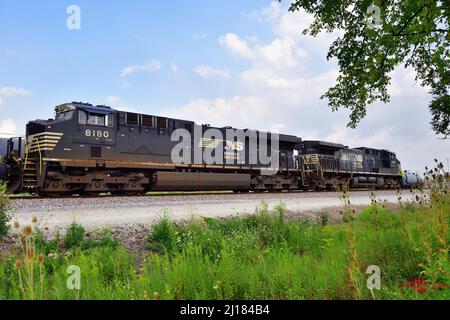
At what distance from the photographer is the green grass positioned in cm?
352

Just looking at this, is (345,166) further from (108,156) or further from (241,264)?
(241,264)

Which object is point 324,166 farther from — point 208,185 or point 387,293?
point 387,293

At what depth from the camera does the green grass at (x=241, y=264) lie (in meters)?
3.52

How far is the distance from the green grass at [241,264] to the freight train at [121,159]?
A: 326 inches

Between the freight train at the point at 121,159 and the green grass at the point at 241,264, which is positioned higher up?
the freight train at the point at 121,159

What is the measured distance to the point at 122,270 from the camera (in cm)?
512

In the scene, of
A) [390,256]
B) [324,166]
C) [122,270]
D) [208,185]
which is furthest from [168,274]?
[324,166]

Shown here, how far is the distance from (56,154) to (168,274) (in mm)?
12060

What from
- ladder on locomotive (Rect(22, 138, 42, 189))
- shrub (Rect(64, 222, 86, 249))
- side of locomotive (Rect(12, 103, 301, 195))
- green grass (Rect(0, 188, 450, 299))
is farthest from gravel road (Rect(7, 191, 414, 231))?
side of locomotive (Rect(12, 103, 301, 195))

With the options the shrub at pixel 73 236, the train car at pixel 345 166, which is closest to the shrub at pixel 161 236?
the shrub at pixel 73 236

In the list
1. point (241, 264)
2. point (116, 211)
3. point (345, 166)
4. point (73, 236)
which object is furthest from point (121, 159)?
point (345, 166)

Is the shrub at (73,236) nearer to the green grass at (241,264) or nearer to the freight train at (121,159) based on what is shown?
the green grass at (241,264)

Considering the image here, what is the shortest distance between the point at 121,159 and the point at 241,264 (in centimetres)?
1187

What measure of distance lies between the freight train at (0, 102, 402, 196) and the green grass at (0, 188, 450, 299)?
828 cm
